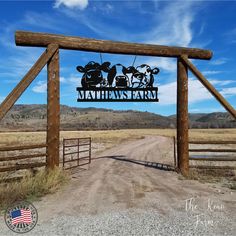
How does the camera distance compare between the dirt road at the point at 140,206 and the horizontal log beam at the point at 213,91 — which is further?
the horizontal log beam at the point at 213,91

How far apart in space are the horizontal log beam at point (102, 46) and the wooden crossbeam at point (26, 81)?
1.08ft

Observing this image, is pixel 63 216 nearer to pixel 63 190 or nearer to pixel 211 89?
pixel 63 190

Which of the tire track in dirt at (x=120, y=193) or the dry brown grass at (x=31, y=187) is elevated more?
the dry brown grass at (x=31, y=187)

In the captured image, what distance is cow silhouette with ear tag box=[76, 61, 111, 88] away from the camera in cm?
1311

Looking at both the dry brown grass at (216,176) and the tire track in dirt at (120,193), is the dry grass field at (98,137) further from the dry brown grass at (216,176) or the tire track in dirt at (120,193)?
the tire track in dirt at (120,193)

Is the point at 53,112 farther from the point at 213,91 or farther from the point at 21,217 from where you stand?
the point at 213,91

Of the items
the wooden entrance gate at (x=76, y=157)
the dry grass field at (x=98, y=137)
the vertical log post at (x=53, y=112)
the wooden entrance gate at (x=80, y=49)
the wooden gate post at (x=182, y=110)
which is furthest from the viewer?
the dry grass field at (x=98, y=137)

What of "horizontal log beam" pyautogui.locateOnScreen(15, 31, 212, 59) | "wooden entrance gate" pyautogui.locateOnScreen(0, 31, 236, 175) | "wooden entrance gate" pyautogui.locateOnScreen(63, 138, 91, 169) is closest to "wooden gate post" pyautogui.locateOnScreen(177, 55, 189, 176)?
"wooden entrance gate" pyautogui.locateOnScreen(0, 31, 236, 175)

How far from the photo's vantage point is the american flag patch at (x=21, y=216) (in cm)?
652

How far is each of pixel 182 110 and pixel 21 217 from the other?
26.4 feet

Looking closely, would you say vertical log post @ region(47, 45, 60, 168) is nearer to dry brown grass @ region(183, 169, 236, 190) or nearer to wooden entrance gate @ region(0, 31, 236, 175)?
wooden entrance gate @ region(0, 31, 236, 175)

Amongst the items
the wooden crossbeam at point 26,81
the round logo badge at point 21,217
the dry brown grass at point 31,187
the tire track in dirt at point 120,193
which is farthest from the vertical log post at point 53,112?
the round logo badge at point 21,217

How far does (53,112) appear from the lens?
11.3 meters

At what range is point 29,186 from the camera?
8.95 metres
